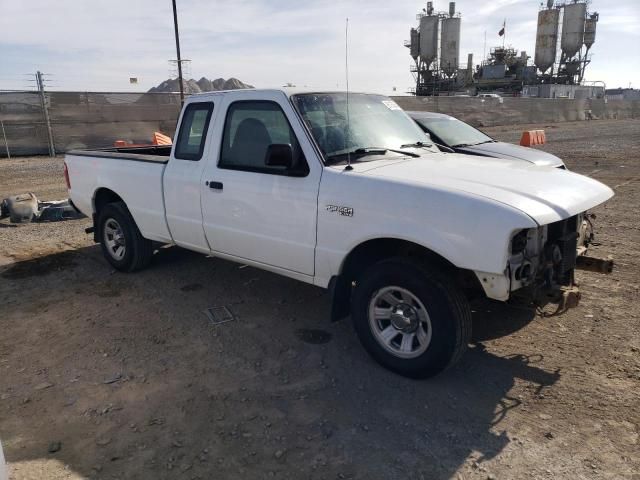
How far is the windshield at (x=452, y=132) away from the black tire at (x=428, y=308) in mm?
5454

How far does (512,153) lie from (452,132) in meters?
1.16

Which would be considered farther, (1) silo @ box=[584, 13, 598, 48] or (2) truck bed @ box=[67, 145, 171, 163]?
(1) silo @ box=[584, 13, 598, 48]

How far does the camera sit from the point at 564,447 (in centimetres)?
296

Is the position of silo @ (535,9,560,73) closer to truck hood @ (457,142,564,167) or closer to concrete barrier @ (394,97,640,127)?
concrete barrier @ (394,97,640,127)

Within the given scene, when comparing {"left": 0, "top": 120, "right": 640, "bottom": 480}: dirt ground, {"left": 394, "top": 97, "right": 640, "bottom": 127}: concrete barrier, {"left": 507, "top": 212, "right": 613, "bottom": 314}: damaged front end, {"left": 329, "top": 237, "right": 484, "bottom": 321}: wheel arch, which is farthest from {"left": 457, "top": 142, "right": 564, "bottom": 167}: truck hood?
{"left": 394, "top": 97, "right": 640, "bottom": 127}: concrete barrier

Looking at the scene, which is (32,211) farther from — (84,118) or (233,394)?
(84,118)

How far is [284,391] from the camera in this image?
3566 mm

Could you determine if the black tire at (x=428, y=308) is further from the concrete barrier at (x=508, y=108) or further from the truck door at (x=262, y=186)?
the concrete barrier at (x=508, y=108)

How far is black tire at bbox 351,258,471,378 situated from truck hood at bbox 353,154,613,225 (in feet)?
1.96

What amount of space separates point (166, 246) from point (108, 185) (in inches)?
55.7

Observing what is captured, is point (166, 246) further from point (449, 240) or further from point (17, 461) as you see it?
point (449, 240)

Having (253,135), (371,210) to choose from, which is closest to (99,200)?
(253,135)

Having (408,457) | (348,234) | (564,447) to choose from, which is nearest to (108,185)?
(348,234)

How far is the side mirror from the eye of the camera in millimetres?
3768
